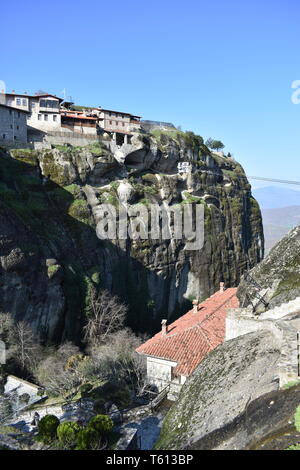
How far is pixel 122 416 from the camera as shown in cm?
1614

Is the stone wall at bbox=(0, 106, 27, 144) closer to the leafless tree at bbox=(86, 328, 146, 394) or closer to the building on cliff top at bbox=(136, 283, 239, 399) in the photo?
the leafless tree at bbox=(86, 328, 146, 394)

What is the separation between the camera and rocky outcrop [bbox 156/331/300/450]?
7418mm

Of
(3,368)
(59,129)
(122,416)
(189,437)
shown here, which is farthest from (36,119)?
(189,437)

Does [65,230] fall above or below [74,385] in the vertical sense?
above

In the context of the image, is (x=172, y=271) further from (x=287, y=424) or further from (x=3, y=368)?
(x=287, y=424)

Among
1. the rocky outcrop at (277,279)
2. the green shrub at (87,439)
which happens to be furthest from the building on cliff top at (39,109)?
the green shrub at (87,439)

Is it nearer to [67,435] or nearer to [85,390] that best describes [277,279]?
[67,435]

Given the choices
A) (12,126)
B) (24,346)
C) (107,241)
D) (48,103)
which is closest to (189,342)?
(24,346)

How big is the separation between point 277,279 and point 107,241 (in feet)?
104

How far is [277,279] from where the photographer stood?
1323cm

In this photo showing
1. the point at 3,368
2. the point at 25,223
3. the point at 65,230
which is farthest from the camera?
the point at 65,230

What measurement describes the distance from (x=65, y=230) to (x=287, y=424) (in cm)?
3522

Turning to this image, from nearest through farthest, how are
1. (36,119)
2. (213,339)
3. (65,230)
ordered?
1. (213,339)
2. (65,230)
3. (36,119)

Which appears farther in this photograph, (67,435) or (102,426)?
(102,426)
